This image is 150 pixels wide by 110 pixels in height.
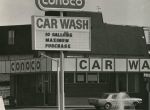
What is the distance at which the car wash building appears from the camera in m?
60.5

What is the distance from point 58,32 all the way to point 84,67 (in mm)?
42135

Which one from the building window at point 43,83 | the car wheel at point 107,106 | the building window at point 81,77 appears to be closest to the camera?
the car wheel at point 107,106

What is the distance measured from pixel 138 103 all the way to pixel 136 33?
18088 millimetres

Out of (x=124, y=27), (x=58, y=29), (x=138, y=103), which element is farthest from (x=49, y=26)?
(x=124, y=27)

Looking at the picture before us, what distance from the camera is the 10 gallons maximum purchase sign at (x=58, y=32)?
17844 millimetres

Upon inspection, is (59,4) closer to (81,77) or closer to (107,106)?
(107,106)

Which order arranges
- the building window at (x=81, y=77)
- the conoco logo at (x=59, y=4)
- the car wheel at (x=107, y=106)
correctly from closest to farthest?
the conoco logo at (x=59, y=4)
the car wheel at (x=107, y=106)
the building window at (x=81, y=77)

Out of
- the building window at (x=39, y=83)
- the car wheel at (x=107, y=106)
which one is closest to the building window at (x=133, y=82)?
the building window at (x=39, y=83)

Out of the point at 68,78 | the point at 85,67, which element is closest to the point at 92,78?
the point at 85,67

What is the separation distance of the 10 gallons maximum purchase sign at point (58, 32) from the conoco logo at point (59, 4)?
458 mm

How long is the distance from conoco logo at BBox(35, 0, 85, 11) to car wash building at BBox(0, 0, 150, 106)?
134 ft

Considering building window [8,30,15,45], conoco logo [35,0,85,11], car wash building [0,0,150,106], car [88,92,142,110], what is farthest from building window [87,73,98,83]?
conoco logo [35,0,85,11]

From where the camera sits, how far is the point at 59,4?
17672 millimetres

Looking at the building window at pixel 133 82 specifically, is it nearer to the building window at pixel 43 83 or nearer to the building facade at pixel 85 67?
the building facade at pixel 85 67
